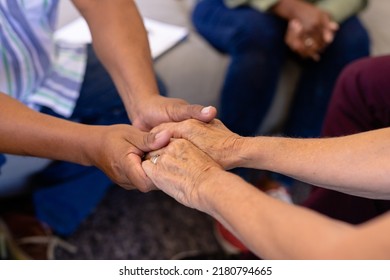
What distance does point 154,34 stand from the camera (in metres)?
1.36

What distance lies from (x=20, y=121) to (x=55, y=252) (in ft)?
1.92

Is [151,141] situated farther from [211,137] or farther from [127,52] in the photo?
[127,52]

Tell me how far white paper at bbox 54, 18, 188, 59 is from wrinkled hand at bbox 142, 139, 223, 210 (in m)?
0.52

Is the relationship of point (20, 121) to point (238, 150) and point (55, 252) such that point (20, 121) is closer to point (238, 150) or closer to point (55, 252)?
point (238, 150)

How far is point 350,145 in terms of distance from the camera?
765 mm

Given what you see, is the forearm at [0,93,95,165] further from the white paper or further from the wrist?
the white paper

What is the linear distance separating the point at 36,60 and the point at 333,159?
65cm

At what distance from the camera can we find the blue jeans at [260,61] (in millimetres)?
1350

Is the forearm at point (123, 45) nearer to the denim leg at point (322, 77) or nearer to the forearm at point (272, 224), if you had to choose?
the forearm at point (272, 224)

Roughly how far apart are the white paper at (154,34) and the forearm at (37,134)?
15.5 inches

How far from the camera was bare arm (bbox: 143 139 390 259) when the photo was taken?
49cm

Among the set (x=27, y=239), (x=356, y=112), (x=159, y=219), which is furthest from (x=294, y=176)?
(x=27, y=239)

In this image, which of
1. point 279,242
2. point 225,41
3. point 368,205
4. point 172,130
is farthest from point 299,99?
point 279,242

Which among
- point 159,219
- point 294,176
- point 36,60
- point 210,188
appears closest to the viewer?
point 210,188
